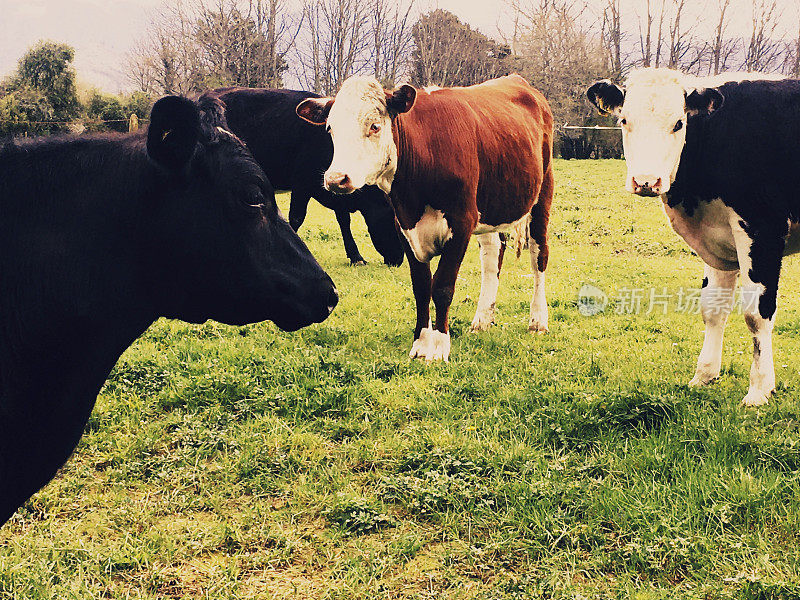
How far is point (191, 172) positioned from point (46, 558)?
2272 mm

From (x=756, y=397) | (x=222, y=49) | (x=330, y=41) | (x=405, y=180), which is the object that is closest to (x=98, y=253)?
(x=405, y=180)

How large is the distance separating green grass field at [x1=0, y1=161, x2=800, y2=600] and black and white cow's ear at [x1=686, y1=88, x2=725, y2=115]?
209 cm

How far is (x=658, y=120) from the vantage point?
Answer: 5.12 metres

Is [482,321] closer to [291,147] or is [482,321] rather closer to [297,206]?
[297,206]

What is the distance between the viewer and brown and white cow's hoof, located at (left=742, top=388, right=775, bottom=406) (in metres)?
5.13

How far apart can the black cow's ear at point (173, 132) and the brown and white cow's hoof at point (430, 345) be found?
4.24 meters

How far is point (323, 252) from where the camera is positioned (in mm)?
11867

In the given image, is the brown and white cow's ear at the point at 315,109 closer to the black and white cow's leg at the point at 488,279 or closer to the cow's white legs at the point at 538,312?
the black and white cow's leg at the point at 488,279

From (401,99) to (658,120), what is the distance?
2120 millimetres

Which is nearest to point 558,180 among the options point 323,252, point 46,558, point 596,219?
point 596,219

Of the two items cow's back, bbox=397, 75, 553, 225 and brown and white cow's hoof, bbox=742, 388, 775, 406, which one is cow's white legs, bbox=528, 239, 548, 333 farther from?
brown and white cow's hoof, bbox=742, 388, 775, 406

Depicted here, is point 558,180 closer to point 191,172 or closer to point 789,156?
point 789,156

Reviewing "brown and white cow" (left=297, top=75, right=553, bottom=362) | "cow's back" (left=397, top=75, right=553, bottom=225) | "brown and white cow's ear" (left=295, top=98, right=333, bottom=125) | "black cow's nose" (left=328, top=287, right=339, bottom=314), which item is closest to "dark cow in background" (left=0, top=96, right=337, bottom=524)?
"black cow's nose" (left=328, top=287, right=339, bottom=314)

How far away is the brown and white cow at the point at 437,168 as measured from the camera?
5891mm
